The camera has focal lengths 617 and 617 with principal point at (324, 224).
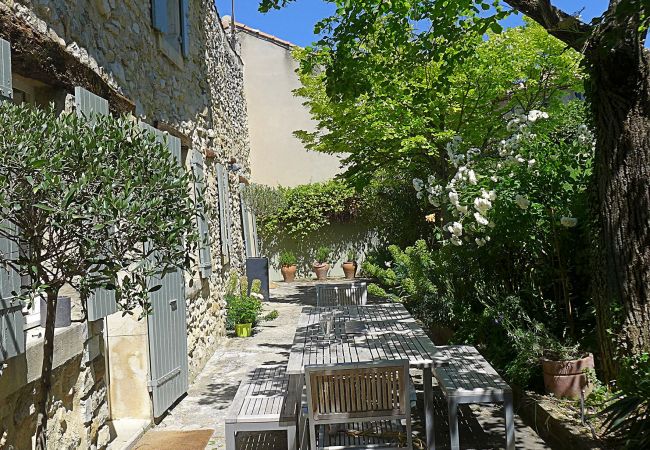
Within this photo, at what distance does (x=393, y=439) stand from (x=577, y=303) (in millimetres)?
2820

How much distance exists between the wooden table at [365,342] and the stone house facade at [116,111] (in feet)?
4.55

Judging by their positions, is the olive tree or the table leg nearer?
the olive tree

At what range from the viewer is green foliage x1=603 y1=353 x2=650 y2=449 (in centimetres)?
353

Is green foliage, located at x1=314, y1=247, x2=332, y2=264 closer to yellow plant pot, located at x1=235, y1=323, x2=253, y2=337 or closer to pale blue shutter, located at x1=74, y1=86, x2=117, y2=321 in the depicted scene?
yellow plant pot, located at x1=235, y1=323, x2=253, y2=337

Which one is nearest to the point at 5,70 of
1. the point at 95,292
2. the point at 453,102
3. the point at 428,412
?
the point at 95,292

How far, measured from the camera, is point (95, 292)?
388 centimetres

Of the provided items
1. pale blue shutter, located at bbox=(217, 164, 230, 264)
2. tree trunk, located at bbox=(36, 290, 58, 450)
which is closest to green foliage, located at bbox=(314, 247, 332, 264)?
pale blue shutter, located at bbox=(217, 164, 230, 264)

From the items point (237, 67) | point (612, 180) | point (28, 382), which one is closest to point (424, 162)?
point (237, 67)

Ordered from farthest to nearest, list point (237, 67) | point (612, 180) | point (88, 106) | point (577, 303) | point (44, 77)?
point (237, 67), point (577, 303), point (612, 180), point (88, 106), point (44, 77)

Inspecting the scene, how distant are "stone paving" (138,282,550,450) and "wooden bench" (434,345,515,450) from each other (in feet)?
1.65

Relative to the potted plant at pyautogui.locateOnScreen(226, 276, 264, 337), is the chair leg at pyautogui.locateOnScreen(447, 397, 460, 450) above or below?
below

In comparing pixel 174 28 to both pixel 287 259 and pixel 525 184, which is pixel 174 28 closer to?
pixel 525 184

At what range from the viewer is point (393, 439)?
13.7 feet

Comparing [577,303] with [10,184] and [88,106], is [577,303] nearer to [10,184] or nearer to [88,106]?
[88,106]
